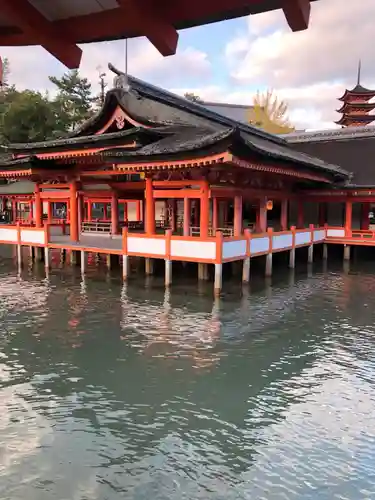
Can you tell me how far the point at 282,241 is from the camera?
50.0 feet

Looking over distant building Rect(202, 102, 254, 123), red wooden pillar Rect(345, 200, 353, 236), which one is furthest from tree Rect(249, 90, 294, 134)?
red wooden pillar Rect(345, 200, 353, 236)

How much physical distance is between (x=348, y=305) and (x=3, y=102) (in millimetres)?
41672

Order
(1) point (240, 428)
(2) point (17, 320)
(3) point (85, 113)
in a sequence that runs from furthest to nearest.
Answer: (3) point (85, 113)
(2) point (17, 320)
(1) point (240, 428)

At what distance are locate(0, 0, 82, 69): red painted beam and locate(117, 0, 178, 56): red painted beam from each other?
0.50m

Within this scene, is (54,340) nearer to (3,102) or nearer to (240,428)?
(240,428)

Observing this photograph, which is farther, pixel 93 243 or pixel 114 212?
pixel 114 212

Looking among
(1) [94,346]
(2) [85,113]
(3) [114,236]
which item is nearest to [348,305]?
(1) [94,346]

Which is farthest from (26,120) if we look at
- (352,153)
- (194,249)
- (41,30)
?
(41,30)

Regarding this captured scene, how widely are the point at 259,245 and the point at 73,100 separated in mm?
40062

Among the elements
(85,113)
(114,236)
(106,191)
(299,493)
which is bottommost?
(299,493)

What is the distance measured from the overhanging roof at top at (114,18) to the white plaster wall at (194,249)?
924cm

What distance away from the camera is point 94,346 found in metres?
8.01

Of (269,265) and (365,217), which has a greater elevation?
(365,217)

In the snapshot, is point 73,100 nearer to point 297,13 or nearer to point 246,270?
point 246,270
